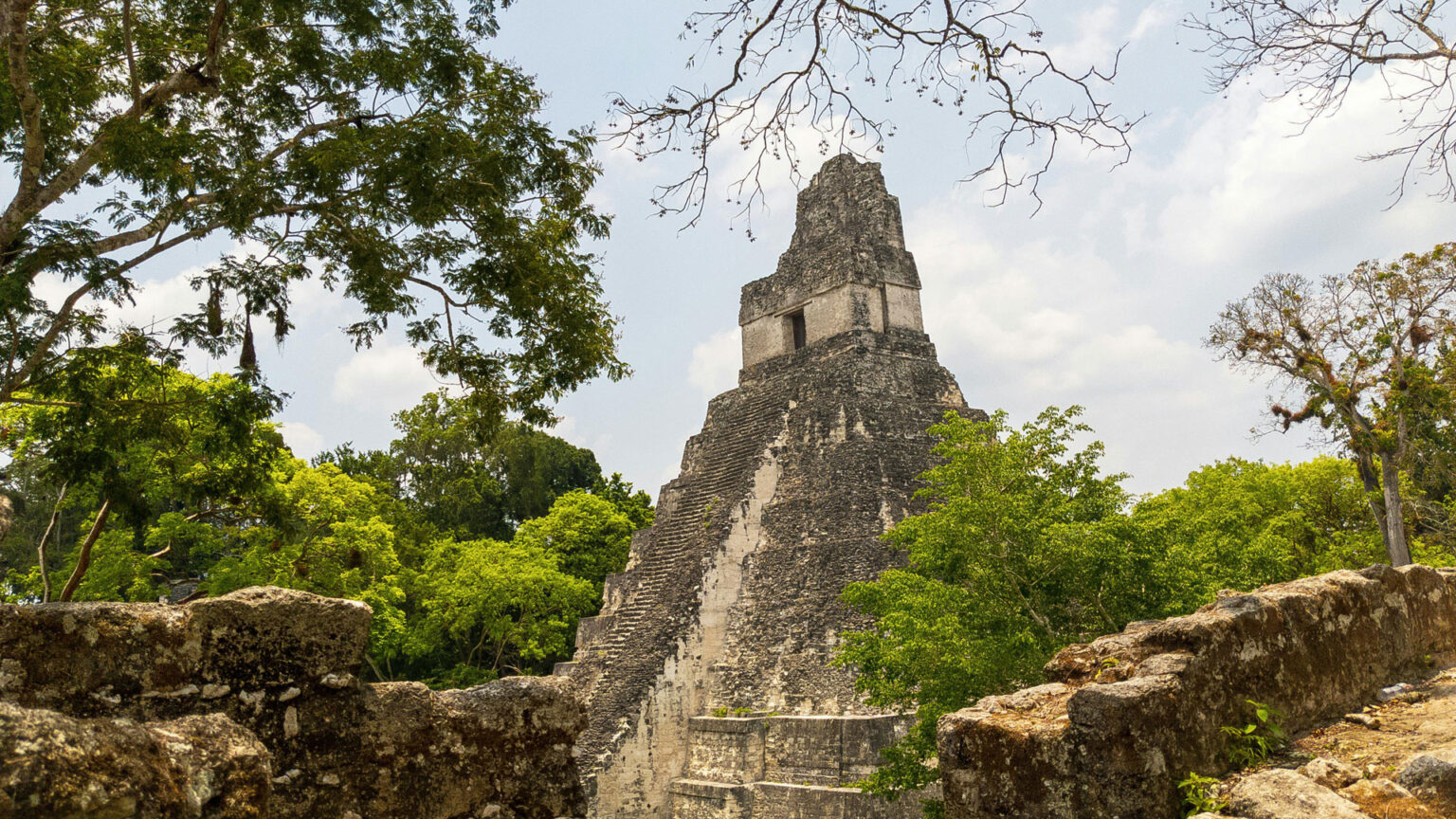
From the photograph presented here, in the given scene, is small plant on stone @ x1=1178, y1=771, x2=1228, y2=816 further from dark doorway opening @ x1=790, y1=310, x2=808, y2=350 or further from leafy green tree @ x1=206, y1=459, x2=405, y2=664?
dark doorway opening @ x1=790, y1=310, x2=808, y2=350

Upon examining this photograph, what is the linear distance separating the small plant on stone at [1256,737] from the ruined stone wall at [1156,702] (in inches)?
1.8

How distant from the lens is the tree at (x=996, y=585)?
8789mm

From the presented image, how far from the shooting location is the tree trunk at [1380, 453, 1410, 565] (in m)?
16.7

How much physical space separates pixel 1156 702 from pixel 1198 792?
307 mm

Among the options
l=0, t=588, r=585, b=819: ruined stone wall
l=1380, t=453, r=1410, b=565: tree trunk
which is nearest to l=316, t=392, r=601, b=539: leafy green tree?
l=1380, t=453, r=1410, b=565: tree trunk

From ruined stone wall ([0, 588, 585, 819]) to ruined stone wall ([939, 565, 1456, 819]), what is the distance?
179 cm

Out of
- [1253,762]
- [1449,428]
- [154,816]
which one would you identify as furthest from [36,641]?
[1449,428]

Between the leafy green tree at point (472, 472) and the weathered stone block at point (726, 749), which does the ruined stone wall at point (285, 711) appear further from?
the leafy green tree at point (472, 472)

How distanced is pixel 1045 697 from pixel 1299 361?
56.6 ft

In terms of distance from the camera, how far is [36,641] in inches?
120

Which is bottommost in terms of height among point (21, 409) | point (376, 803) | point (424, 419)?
point (376, 803)

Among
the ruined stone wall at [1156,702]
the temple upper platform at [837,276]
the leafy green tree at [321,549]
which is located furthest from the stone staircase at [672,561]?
the ruined stone wall at [1156,702]

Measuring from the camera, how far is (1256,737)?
11.9 ft

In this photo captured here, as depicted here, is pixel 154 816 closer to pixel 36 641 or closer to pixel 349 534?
pixel 36 641
